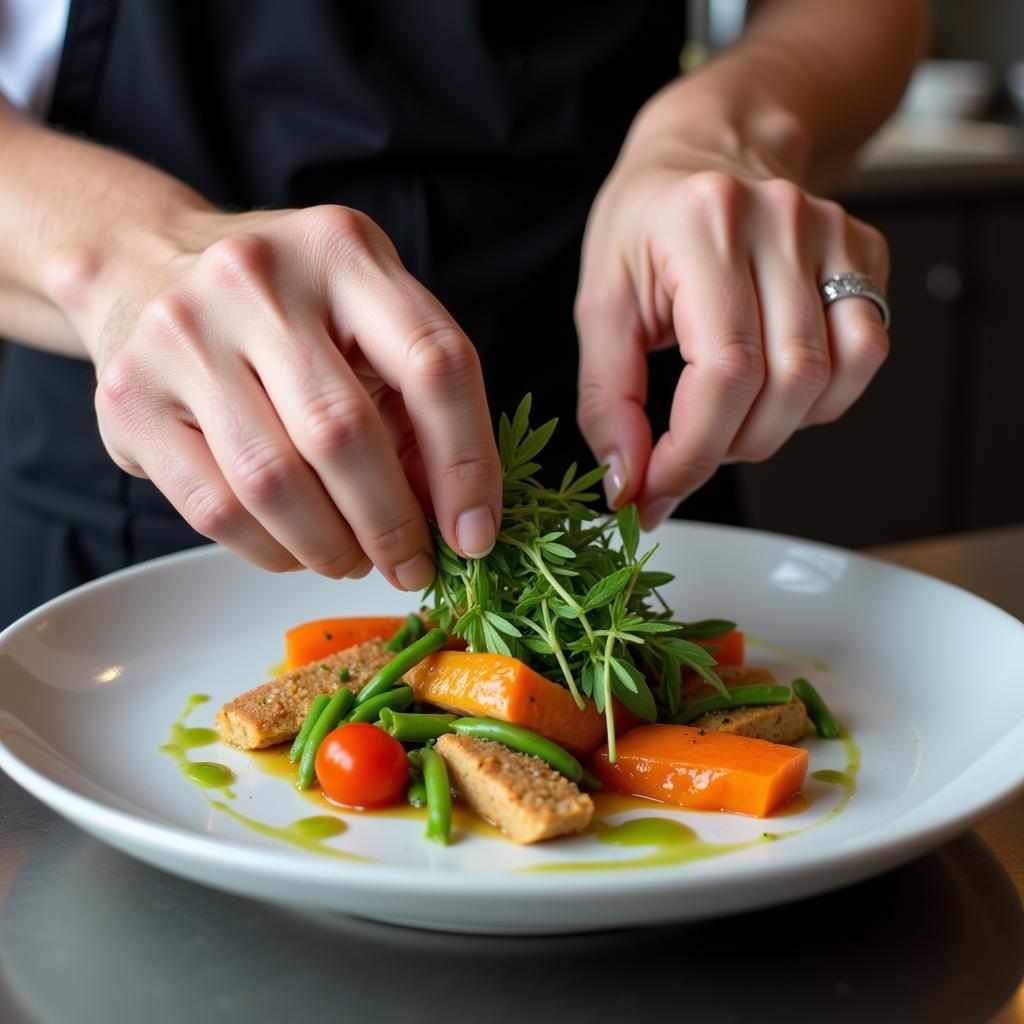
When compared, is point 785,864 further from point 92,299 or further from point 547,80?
point 547,80

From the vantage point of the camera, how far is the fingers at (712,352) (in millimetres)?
1379

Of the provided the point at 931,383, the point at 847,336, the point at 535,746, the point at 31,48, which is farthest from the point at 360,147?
the point at 931,383

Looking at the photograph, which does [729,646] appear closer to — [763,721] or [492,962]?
[763,721]

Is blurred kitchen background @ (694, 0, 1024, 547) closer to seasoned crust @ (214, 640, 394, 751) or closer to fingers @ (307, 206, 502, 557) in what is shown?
seasoned crust @ (214, 640, 394, 751)

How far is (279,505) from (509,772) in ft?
0.96

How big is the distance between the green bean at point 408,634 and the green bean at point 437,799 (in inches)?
10.7

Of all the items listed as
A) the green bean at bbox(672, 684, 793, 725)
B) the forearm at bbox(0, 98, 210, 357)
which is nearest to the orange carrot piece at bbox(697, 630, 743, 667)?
the green bean at bbox(672, 684, 793, 725)

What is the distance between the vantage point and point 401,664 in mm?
1284

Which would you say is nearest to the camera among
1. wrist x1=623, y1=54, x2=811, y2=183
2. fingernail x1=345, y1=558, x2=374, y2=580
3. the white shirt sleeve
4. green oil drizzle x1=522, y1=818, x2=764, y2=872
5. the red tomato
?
green oil drizzle x1=522, y1=818, x2=764, y2=872

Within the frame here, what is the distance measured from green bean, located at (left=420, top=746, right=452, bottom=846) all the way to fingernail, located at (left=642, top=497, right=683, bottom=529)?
1.59 feet

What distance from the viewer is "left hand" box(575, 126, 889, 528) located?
4.57 ft

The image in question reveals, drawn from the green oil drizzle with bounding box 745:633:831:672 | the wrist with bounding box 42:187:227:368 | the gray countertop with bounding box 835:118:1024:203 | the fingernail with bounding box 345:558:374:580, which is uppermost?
the wrist with bounding box 42:187:227:368

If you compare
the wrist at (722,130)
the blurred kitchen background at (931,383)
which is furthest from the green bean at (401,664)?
the blurred kitchen background at (931,383)

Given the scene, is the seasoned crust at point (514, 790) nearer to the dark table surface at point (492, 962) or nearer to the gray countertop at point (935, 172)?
the dark table surface at point (492, 962)
